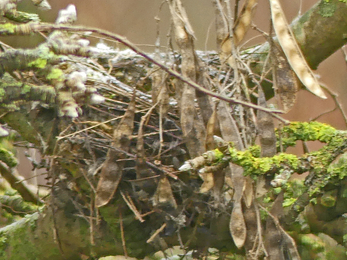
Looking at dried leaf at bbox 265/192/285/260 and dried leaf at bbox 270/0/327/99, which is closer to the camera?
dried leaf at bbox 270/0/327/99

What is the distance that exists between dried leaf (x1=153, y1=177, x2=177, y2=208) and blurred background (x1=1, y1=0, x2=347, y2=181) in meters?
1.47

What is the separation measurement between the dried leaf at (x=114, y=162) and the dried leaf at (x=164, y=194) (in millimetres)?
113

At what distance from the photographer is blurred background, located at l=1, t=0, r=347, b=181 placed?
2.56m

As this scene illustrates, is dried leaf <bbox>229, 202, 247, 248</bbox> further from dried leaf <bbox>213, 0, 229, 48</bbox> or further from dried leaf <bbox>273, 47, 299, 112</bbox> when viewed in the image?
dried leaf <bbox>213, 0, 229, 48</bbox>

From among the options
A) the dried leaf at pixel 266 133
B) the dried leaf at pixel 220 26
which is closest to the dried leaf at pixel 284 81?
the dried leaf at pixel 266 133

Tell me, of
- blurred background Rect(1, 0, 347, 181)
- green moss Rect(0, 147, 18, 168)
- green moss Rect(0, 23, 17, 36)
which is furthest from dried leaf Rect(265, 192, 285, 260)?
blurred background Rect(1, 0, 347, 181)

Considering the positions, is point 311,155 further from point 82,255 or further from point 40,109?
point 82,255

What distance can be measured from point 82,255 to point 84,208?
0.88ft

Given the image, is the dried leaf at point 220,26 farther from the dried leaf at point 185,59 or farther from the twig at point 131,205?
the twig at point 131,205

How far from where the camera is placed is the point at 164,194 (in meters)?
1.24

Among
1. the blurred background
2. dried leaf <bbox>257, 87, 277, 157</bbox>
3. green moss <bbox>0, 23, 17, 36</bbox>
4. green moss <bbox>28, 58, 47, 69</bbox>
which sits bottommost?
dried leaf <bbox>257, 87, 277, 157</bbox>

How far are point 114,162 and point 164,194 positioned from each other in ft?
0.52

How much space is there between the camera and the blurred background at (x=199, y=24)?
8.40 feet

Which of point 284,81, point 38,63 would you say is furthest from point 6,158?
point 284,81
